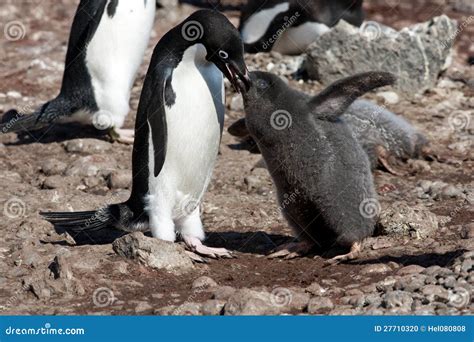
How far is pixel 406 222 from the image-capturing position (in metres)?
5.60

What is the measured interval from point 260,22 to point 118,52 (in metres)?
3.08

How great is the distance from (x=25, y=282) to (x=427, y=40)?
5396 mm

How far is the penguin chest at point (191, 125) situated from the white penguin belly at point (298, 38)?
512cm

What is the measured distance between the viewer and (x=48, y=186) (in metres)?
6.96

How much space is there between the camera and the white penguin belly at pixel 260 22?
Answer: 1091 cm

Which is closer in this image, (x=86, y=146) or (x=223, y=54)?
(x=223, y=54)

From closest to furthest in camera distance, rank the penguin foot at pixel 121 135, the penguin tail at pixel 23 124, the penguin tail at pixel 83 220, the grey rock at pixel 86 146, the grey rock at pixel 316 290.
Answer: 1. the grey rock at pixel 316 290
2. the penguin tail at pixel 83 220
3. the grey rock at pixel 86 146
4. the penguin foot at pixel 121 135
5. the penguin tail at pixel 23 124

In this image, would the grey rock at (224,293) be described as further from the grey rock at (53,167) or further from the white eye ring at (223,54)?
the grey rock at (53,167)

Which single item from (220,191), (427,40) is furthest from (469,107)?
(220,191)

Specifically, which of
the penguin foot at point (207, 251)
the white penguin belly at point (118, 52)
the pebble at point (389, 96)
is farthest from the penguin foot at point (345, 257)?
the pebble at point (389, 96)

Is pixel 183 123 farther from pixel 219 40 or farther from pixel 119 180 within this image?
pixel 119 180

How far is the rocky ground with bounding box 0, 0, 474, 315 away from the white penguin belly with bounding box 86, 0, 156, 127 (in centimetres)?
34

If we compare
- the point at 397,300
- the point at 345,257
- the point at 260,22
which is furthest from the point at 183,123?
the point at 260,22

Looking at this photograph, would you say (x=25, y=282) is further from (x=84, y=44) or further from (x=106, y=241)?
(x=84, y=44)
